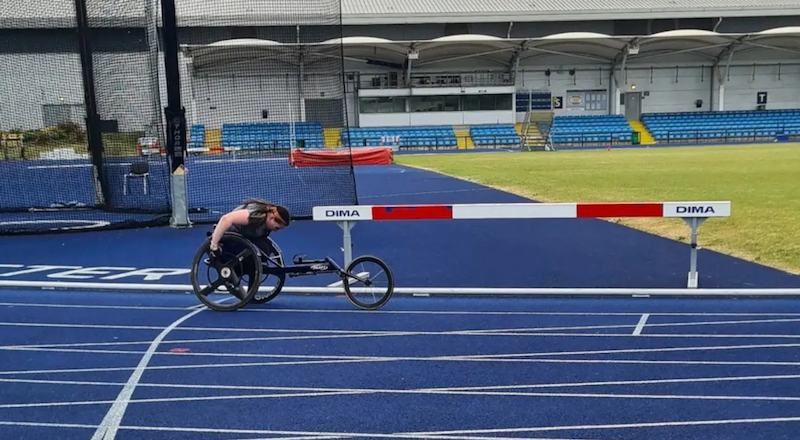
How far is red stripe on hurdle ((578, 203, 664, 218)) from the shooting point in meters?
7.23

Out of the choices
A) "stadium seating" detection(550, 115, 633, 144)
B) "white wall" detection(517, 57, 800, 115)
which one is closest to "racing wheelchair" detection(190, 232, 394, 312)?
"stadium seating" detection(550, 115, 633, 144)

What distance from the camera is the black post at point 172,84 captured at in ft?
37.8

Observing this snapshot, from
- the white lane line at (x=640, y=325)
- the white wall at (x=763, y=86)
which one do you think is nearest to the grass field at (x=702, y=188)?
the white lane line at (x=640, y=325)

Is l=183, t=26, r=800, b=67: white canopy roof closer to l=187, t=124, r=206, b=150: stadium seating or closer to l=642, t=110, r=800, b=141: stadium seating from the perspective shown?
l=642, t=110, r=800, b=141: stadium seating

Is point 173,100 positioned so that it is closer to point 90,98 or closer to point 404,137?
point 90,98

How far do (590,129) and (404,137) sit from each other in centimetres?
1372

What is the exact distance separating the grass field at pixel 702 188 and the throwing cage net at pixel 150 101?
544 cm

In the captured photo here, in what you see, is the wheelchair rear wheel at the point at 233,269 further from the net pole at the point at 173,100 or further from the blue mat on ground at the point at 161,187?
the blue mat on ground at the point at 161,187

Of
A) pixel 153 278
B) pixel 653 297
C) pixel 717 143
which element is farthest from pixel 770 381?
pixel 717 143

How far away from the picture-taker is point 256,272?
262 inches

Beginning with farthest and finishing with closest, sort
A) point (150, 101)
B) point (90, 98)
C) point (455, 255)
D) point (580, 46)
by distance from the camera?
point (580, 46) → point (150, 101) → point (90, 98) → point (455, 255)

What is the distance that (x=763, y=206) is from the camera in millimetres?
13383

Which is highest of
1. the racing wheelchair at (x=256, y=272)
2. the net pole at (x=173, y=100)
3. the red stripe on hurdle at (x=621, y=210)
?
the net pole at (x=173, y=100)

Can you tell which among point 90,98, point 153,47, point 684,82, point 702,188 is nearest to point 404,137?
point 684,82
